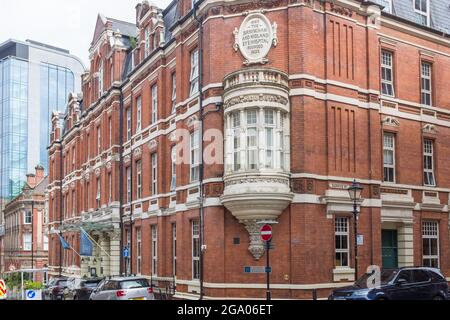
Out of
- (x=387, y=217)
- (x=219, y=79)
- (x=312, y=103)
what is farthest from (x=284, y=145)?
(x=387, y=217)

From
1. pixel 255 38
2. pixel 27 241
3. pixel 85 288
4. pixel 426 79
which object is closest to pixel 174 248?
pixel 85 288

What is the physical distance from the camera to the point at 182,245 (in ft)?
88.3

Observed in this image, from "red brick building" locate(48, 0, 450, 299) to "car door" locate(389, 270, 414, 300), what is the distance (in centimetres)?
431

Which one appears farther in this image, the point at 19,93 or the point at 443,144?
the point at 19,93

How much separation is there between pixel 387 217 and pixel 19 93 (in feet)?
116

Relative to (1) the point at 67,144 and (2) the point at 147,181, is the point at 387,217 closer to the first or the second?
(2) the point at 147,181

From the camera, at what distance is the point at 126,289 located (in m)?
21.6

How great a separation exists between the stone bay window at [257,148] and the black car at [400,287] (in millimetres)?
4720

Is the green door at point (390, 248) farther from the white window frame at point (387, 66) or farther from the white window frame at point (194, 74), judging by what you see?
the white window frame at point (194, 74)

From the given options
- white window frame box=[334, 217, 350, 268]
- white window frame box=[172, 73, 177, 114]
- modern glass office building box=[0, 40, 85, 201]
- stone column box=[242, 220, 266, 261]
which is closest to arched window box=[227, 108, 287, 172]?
stone column box=[242, 220, 266, 261]

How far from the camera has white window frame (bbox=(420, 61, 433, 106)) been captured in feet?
94.5

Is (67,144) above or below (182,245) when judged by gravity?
above

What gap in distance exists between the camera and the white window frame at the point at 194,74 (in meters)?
26.9

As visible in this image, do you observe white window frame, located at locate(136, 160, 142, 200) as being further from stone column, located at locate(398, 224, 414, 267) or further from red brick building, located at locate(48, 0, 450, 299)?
stone column, located at locate(398, 224, 414, 267)
